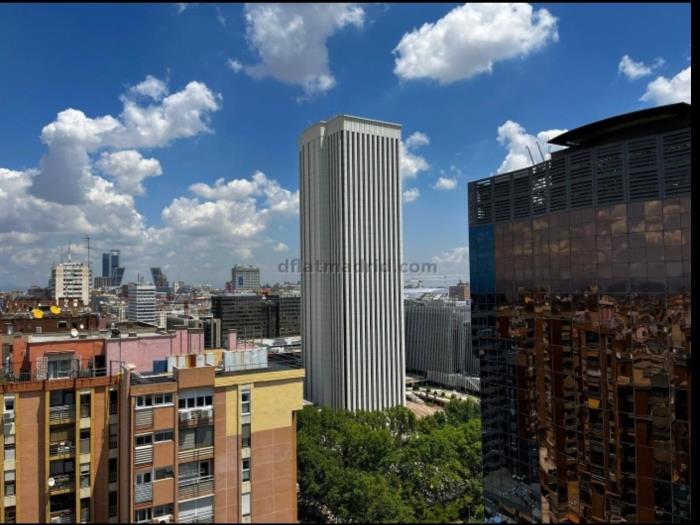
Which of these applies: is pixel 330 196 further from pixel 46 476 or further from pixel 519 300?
pixel 46 476

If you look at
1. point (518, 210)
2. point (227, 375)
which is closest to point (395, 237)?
point (518, 210)

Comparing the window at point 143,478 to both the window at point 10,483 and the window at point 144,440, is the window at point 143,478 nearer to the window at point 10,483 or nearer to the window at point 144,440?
the window at point 144,440

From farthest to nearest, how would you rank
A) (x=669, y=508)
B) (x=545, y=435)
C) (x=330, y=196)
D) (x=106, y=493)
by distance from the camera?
1. (x=330, y=196)
2. (x=545, y=435)
3. (x=106, y=493)
4. (x=669, y=508)

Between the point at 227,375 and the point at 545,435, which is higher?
the point at 227,375

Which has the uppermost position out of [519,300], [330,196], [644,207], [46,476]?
[330,196]

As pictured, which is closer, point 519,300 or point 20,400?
point 20,400

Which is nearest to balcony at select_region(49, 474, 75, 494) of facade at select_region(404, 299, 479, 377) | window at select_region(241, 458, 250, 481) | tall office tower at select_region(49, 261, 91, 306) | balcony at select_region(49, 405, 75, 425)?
balcony at select_region(49, 405, 75, 425)

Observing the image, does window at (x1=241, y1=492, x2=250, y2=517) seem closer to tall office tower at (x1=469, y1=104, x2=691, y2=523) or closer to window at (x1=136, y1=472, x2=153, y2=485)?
window at (x1=136, y1=472, x2=153, y2=485)
